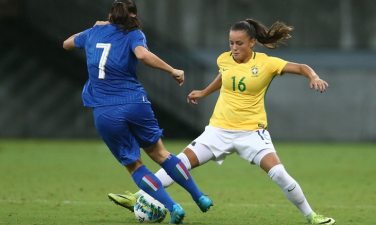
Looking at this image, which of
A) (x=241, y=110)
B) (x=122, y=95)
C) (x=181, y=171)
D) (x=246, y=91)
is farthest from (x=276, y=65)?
(x=122, y=95)

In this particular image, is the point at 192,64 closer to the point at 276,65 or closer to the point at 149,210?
the point at 276,65

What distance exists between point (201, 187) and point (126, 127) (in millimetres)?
4447

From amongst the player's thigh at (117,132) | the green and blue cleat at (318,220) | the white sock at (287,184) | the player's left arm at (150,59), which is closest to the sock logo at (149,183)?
the player's thigh at (117,132)

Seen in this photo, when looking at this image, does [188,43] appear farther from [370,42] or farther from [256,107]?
[256,107]

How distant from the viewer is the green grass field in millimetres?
8344

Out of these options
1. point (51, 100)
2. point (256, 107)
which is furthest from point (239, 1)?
point (256, 107)

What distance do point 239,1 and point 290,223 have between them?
1598 cm

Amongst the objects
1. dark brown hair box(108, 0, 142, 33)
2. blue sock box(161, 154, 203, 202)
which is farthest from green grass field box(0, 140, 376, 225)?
dark brown hair box(108, 0, 142, 33)

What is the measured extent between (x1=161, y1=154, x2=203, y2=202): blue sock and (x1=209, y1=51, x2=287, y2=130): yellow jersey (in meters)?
0.69

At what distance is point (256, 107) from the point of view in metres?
8.08

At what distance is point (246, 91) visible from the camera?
26.5 ft

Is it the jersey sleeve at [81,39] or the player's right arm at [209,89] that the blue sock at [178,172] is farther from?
the jersey sleeve at [81,39]

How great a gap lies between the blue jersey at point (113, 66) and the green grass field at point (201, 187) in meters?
1.31

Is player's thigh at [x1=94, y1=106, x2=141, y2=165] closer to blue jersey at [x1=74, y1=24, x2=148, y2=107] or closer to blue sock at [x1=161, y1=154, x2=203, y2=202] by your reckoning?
blue jersey at [x1=74, y1=24, x2=148, y2=107]
